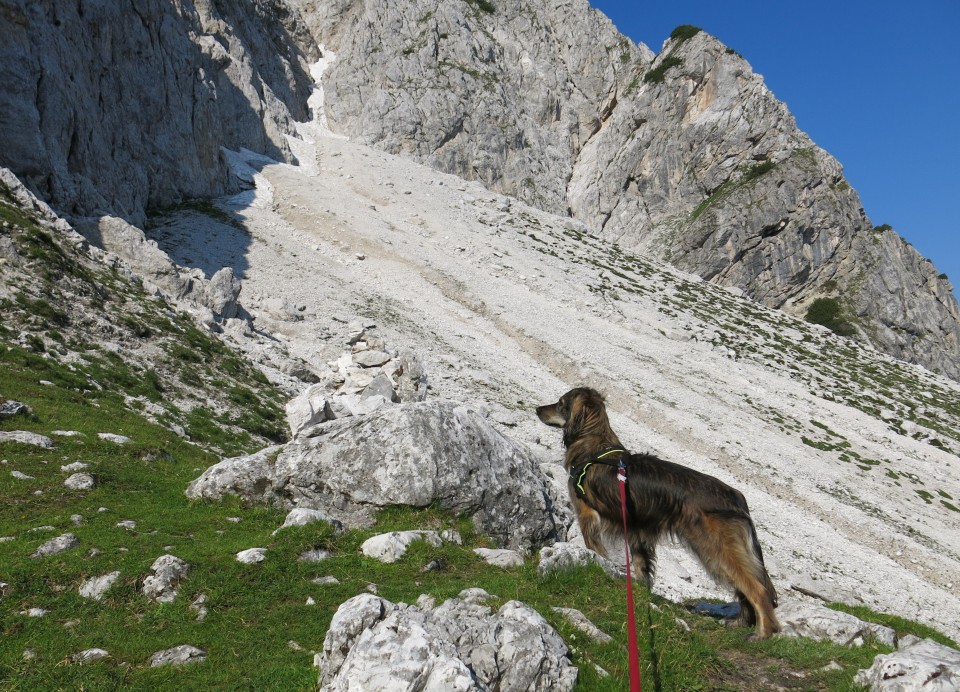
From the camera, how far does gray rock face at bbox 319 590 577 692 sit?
4.14 meters

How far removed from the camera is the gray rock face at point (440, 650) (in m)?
4.14

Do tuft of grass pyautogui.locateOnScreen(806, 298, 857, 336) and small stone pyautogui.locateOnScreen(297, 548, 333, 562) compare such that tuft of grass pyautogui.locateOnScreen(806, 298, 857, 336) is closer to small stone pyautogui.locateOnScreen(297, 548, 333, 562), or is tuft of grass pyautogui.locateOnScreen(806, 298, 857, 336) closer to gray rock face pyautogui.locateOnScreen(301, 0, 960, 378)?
gray rock face pyautogui.locateOnScreen(301, 0, 960, 378)

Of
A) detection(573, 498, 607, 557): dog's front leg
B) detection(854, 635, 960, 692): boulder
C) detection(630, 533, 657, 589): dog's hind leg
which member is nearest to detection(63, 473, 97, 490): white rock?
detection(573, 498, 607, 557): dog's front leg

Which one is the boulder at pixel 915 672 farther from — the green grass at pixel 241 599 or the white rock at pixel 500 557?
the white rock at pixel 500 557

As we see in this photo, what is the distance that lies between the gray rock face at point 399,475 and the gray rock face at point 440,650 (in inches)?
163

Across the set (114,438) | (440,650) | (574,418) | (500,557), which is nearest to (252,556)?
(500,557)

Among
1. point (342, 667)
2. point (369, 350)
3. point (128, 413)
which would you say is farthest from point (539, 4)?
point (342, 667)

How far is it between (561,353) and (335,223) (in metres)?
27.2

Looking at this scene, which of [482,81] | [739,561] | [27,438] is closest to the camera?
[739,561]

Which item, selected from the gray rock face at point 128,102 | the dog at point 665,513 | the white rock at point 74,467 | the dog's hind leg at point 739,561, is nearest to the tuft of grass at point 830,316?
the gray rock face at point 128,102

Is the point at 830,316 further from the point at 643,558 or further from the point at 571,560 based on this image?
the point at 571,560

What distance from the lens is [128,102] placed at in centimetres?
4238

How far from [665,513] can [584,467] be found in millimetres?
1173

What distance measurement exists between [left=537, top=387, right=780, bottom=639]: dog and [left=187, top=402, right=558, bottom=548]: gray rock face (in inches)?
81.5
